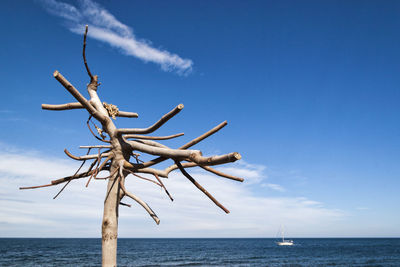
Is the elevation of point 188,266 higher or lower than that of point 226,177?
lower

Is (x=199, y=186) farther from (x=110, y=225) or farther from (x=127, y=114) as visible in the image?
(x=127, y=114)

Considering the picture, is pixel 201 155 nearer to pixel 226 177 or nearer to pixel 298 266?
pixel 226 177

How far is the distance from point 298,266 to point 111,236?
41861mm

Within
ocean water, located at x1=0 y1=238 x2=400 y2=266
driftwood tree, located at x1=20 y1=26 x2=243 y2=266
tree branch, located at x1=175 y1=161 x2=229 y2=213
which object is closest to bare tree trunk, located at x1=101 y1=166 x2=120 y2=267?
driftwood tree, located at x1=20 y1=26 x2=243 y2=266

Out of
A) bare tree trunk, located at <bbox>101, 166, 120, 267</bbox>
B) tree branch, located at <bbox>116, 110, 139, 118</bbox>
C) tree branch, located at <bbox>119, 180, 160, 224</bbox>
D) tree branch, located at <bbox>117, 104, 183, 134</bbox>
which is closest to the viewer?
tree branch, located at <bbox>117, 104, 183, 134</bbox>

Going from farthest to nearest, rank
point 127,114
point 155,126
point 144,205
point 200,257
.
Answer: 1. point 200,257
2. point 127,114
3. point 144,205
4. point 155,126

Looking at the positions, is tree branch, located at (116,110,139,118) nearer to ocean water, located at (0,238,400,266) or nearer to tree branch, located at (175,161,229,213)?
tree branch, located at (175,161,229,213)

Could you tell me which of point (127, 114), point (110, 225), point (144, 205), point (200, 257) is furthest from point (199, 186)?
point (200, 257)

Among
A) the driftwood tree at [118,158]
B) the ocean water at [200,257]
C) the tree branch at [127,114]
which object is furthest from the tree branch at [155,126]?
the ocean water at [200,257]

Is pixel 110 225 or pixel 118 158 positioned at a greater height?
pixel 118 158

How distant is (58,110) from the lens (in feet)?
8.86

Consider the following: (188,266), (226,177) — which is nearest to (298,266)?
(188,266)

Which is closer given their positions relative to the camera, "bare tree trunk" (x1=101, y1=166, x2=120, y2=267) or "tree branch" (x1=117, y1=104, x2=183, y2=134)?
"tree branch" (x1=117, y1=104, x2=183, y2=134)

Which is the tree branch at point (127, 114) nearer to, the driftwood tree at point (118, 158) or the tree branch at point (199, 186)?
the driftwood tree at point (118, 158)
